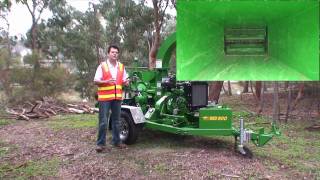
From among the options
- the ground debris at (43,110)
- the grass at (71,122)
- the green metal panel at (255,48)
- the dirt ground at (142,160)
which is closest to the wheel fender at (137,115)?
the dirt ground at (142,160)

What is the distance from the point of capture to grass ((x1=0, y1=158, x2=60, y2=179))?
578cm

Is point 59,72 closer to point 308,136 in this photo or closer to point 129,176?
point 308,136

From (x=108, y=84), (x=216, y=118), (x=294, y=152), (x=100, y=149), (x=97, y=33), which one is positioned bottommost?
(x=294, y=152)

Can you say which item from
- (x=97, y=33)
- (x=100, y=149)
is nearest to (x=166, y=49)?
(x=100, y=149)

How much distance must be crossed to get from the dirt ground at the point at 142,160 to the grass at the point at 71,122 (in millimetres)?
1508

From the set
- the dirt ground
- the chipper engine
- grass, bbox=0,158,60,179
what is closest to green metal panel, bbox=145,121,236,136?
the chipper engine

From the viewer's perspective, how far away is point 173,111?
7.41 m

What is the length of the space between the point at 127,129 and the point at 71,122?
3.90m

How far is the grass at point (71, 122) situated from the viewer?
10125 millimetres

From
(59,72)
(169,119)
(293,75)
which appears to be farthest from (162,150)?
(59,72)

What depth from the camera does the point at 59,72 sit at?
55.7ft

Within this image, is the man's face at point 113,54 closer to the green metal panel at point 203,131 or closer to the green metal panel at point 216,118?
the green metal panel at point 203,131

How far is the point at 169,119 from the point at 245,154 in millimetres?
1517

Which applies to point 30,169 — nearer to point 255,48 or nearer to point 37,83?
point 255,48
